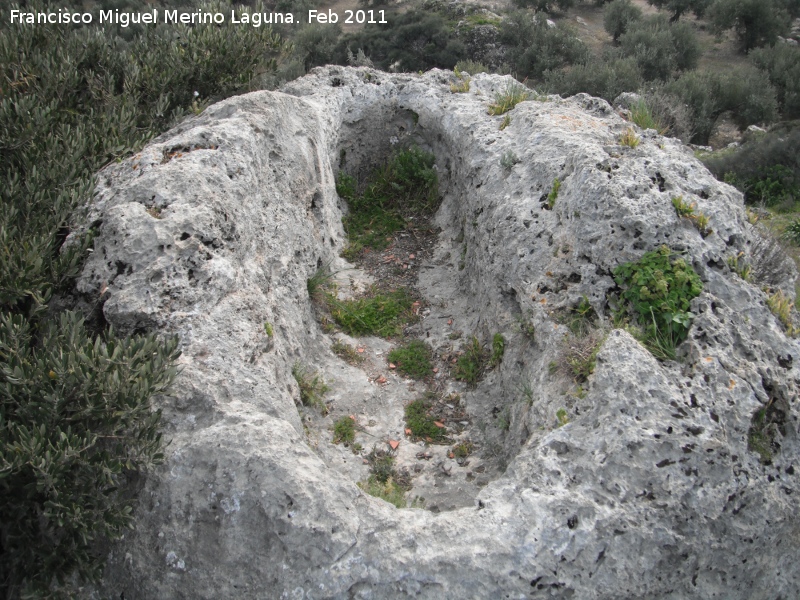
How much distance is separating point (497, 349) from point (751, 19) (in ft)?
94.6

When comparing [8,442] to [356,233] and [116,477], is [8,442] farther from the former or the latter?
[356,233]

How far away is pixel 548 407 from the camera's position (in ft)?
15.7

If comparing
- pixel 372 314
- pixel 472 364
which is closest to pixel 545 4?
pixel 372 314

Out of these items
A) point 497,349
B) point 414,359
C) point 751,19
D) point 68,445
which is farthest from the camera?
point 751,19

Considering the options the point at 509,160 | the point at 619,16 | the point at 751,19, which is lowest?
the point at 509,160

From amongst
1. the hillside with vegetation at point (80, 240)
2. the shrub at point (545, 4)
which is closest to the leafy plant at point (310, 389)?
the hillside with vegetation at point (80, 240)

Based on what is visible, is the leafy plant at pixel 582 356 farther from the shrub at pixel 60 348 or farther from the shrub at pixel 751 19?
the shrub at pixel 751 19

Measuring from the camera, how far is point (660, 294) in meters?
5.04

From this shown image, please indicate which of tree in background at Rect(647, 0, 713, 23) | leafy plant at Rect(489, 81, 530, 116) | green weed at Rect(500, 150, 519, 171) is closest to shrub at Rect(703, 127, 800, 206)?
leafy plant at Rect(489, 81, 530, 116)

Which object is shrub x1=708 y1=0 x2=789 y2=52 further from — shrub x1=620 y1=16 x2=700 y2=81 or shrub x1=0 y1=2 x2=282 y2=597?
shrub x1=0 y1=2 x2=282 y2=597

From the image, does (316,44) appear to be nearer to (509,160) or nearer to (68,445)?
(509,160)

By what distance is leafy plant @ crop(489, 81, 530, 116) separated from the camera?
28.6 feet

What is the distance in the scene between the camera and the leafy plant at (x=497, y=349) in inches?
243

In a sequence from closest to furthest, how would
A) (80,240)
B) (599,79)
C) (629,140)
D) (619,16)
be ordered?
(80,240) < (629,140) < (599,79) < (619,16)
